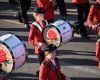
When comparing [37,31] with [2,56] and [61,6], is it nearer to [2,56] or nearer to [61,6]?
[2,56]

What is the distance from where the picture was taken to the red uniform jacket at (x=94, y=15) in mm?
9688

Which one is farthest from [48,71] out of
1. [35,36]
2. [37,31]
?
[37,31]

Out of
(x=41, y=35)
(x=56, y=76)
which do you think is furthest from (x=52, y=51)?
(x=41, y=35)

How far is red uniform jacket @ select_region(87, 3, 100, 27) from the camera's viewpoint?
9688 mm

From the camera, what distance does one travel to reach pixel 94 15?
386 inches

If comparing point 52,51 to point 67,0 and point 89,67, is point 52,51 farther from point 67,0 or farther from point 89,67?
point 67,0

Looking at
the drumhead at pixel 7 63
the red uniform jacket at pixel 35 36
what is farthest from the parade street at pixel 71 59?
the drumhead at pixel 7 63

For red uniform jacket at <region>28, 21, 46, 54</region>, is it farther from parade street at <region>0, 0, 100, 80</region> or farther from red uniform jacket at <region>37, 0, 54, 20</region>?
red uniform jacket at <region>37, 0, 54, 20</region>

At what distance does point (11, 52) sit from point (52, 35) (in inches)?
68.7

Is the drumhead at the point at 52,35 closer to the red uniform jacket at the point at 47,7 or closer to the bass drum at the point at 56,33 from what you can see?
the bass drum at the point at 56,33

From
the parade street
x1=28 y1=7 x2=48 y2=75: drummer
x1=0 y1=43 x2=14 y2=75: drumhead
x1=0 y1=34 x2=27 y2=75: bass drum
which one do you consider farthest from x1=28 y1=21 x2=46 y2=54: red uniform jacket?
x1=0 y1=43 x2=14 y2=75: drumhead

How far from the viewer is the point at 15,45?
759 centimetres

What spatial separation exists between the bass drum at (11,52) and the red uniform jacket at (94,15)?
2505 millimetres

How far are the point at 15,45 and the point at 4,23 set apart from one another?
6285 mm
